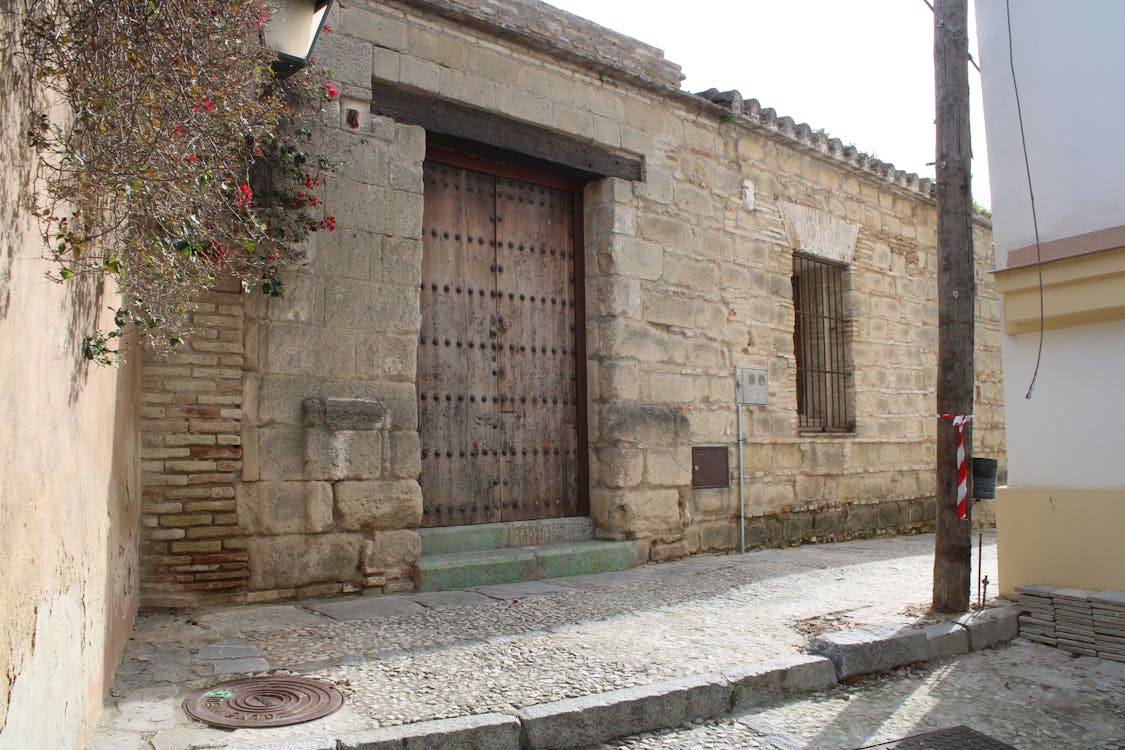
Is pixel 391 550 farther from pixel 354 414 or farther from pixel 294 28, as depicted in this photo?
pixel 294 28

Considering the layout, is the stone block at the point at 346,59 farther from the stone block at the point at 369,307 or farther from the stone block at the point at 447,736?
the stone block at the point at 447,736

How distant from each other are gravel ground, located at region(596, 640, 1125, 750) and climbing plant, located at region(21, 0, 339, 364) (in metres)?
2.36

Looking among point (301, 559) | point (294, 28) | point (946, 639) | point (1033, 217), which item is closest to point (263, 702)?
point (301, 559)

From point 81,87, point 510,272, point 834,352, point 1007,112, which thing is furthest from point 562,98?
point 81,87

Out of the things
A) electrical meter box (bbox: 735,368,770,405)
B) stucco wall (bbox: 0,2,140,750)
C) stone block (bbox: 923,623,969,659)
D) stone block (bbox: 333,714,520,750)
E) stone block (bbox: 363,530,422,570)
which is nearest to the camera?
stucco wall (bbox: 0,2,140,750)

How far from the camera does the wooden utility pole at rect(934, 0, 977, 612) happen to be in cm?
489

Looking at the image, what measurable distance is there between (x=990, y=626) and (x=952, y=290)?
1885mm

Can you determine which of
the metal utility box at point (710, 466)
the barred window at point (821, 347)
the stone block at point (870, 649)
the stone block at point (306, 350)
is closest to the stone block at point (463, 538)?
the stone block at point (306, 350)

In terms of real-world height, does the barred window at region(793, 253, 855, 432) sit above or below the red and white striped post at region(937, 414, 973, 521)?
above

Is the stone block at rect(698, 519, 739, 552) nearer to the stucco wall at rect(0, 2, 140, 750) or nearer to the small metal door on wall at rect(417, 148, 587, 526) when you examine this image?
the small metal door on wall at rect(417, 148, 587, 526)

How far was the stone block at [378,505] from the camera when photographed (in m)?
5.03

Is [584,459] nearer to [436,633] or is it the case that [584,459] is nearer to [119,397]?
[436,633]

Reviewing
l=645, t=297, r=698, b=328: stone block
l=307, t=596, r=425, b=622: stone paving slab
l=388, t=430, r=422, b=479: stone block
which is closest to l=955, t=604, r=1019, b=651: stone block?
l=307, t=596, r=425, b=622: stone paving slab

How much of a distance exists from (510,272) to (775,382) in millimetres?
2760
